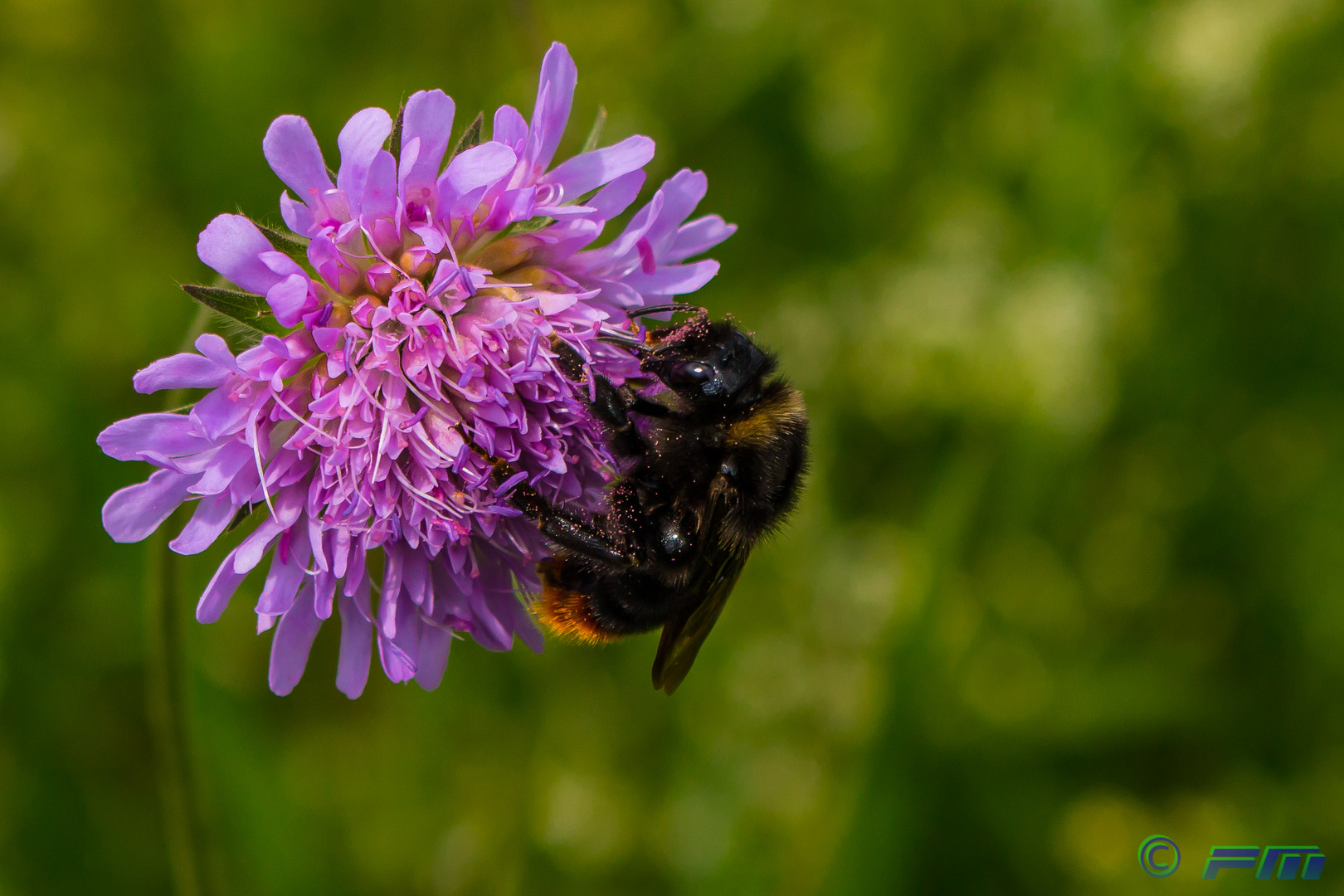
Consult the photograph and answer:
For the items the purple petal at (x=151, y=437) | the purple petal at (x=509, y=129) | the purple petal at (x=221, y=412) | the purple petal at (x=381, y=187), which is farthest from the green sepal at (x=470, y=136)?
the purple petal at (x=151, y=437)

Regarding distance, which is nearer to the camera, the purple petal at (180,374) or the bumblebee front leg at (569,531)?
the purple petal at (180,374)

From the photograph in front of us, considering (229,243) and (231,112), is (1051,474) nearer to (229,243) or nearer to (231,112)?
(229,243)

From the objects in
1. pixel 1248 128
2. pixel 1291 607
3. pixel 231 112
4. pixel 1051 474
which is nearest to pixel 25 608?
pixel 231 112

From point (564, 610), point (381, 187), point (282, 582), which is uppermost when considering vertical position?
point (381, 187)

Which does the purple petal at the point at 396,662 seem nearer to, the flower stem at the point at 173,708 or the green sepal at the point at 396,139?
the flower stem at the point at 173,708

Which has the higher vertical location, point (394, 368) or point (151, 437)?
point (394, 368)

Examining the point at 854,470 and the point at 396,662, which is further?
the point at 854,470


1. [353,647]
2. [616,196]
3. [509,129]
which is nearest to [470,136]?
[509,129]

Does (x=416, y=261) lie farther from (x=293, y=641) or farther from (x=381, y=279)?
(x=293, y=641)
